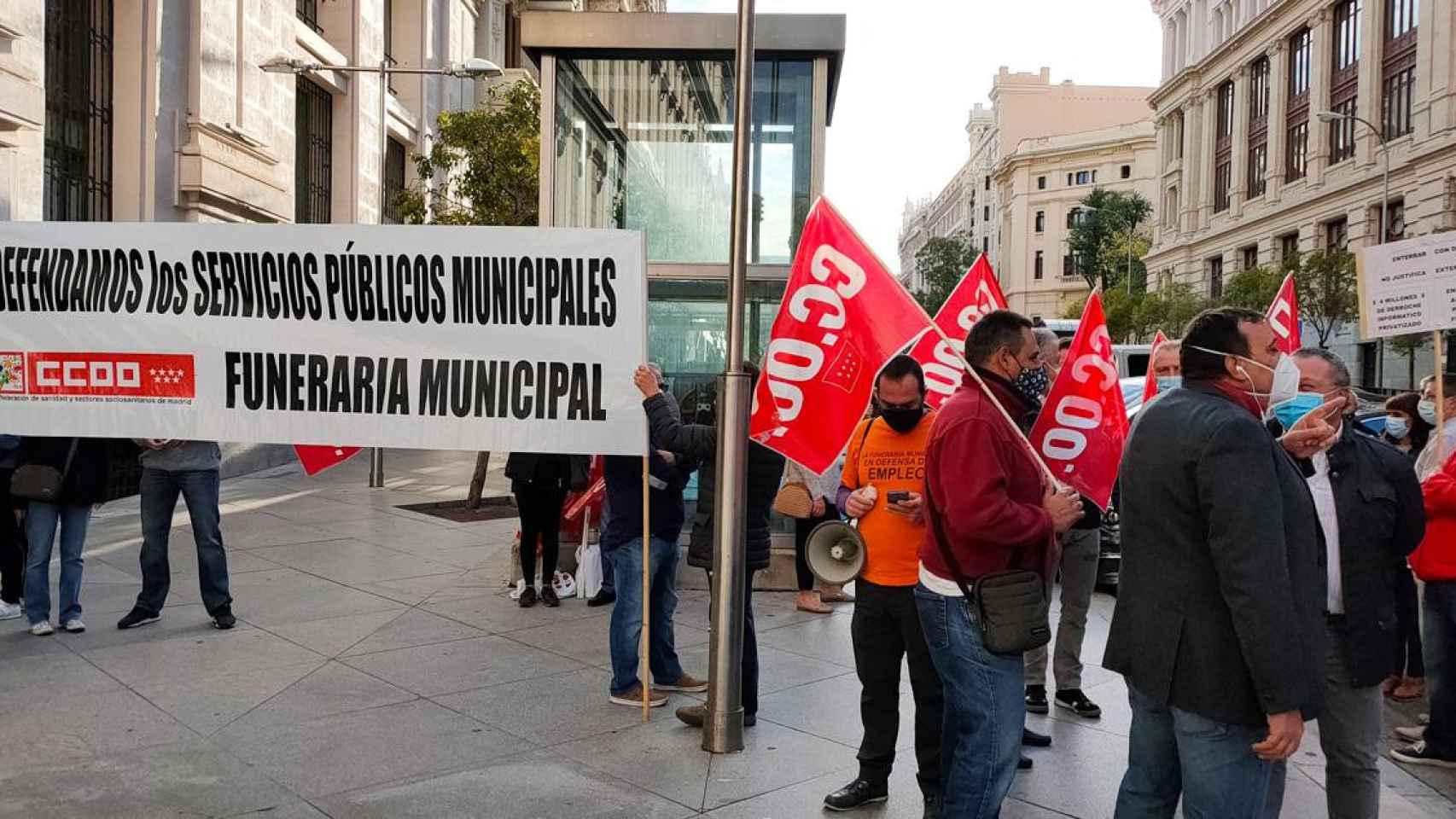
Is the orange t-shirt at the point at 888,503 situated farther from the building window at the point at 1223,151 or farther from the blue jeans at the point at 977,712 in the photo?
the building window at the point at 1223,151

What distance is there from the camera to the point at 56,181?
13688 mm

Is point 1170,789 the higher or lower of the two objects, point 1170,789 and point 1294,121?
the lower

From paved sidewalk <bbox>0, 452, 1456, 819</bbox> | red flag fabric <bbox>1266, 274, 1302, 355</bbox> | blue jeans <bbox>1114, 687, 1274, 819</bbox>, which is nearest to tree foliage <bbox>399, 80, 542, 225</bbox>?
paved sidewalk <bbox>0, 452, 1456, 819</bbox>

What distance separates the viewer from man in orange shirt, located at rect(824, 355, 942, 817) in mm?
4688

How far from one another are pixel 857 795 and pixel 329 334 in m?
3.43

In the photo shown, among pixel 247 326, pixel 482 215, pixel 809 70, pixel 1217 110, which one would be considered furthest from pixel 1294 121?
pixel 247 326

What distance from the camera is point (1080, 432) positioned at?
542 centimetres

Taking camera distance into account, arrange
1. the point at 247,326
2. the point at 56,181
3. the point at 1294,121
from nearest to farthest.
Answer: the point at 247,326
the point at 56,181
the point at 1294,121

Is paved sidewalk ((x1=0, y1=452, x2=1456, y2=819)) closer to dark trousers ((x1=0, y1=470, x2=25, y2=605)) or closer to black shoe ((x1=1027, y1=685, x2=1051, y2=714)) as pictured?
black shoe ((x1=1027, y1=685, x2=1051, y2=714))

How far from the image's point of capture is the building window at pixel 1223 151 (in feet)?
217

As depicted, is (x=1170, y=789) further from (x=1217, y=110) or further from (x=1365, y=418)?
(x=1217, y=110)

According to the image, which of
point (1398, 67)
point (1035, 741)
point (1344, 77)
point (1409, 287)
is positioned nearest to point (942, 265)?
point (1344, 77)

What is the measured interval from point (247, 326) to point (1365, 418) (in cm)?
1066

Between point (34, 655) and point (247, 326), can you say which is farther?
point (34, 655)
